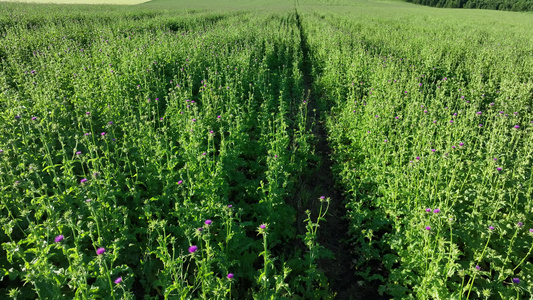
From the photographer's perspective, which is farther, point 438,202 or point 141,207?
point 438,202

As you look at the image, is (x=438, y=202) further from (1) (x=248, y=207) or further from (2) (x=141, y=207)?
(2) (x=141, y=207)

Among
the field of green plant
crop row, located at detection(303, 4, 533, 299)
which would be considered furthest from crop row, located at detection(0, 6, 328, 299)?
crop row, located at detection(303, 4, 533, 299)

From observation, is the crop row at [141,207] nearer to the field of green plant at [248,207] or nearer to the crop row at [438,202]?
the field of green plant at [248,207]

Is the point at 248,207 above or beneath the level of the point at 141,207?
beneath

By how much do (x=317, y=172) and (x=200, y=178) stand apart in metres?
2.62

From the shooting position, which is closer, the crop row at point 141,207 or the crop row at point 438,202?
the crop row at point 141,207

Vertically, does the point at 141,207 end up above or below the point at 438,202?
above

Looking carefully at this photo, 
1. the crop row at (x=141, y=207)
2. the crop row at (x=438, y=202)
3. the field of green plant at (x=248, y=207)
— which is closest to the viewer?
the crop row at (x=141, y=207)

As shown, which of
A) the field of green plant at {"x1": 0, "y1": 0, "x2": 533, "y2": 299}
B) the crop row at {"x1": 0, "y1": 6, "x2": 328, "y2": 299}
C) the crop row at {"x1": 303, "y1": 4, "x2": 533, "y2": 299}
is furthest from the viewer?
the crop row at {"x1": 303, "y1": 4, "x2": 533, "y2": 299}

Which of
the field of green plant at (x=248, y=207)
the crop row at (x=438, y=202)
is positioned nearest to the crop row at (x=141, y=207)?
the field of green plant at (x=248, y=207)

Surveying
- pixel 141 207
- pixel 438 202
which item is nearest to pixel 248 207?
pixel 141 207

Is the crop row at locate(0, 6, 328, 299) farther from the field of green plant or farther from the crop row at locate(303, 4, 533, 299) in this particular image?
the crop row at locate(303, 4, 533, 299)

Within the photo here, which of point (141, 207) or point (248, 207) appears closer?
point (141, 207)

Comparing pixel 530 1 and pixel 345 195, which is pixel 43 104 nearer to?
pixel 345 195
